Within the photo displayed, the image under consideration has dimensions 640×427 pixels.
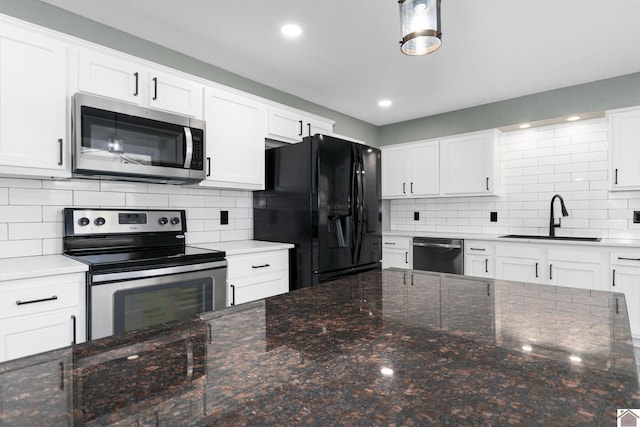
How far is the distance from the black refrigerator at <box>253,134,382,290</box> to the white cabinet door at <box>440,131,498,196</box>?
4.33 ft

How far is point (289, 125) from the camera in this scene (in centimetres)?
334

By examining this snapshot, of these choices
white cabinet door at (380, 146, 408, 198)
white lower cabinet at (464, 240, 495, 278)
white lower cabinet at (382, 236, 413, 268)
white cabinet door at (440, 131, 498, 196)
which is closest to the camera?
white lower cabinet at (464, 240, 495, 278)

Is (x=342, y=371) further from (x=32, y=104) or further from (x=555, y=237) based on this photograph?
(x=555, y=237)

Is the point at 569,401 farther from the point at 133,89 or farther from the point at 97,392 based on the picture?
the point at 133,89

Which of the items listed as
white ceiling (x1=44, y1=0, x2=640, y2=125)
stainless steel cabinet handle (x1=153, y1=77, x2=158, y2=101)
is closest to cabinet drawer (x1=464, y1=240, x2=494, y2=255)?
white ceiling (x1=44, y1=0, x2=640, y2=125)

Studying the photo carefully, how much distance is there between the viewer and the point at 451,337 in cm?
77

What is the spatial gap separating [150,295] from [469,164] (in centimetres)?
358

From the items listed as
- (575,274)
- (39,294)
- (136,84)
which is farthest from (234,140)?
(575,274)

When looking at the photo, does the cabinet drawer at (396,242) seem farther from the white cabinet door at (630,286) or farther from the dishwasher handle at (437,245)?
the white cabinet door at (630,286)

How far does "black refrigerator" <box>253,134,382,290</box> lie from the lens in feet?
9.42

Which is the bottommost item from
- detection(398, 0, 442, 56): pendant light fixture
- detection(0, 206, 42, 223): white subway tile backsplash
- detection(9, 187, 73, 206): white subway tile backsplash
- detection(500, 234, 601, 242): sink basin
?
detection(500, 234, 601, 242): sink basin

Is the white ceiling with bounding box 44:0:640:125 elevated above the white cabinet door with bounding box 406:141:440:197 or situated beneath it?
elevated above

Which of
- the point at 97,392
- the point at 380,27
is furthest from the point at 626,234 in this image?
the point at 97,392

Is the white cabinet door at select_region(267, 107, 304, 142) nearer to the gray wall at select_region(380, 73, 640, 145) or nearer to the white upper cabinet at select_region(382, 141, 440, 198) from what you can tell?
the white upper cabinet at select_region(382, 141, 440, 198)
